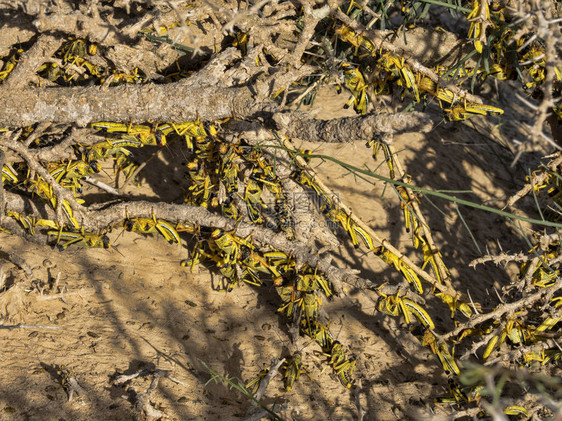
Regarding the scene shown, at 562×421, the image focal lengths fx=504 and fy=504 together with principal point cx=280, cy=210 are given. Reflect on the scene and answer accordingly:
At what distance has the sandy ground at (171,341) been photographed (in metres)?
2.01

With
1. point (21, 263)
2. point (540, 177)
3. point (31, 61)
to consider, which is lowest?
point (21, 263)

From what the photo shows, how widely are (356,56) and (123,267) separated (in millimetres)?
1639

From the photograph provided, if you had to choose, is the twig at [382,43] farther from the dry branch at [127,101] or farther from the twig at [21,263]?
the twig at [21,263]

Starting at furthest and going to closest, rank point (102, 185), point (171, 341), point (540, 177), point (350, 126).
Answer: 1. point (102, 185)
2. point (540, 177)
3. point (171, 341)
4. point (350, 126)

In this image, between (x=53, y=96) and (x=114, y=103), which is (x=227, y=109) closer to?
(x=114, y=103)

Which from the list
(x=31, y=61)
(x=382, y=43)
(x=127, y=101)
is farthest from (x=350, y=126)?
(x=31, y=61)

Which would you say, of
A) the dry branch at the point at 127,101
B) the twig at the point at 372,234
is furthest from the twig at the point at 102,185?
the twig at the point at 372,234

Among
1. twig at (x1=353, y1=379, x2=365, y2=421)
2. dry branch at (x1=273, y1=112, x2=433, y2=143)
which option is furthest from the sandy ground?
dry branch at (x1=273, y1=112, x2=433, y2=143)

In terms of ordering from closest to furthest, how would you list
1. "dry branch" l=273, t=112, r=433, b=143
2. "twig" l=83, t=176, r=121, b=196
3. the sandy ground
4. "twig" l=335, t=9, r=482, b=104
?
1. "dry branch" l=273, t=112, r=433, b=143
2. the sandy ground
3. "twig" l=335, t=9, r=482, b=104
4. "twig" l=83, t=176, r=121, b=196

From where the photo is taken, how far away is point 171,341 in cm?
235

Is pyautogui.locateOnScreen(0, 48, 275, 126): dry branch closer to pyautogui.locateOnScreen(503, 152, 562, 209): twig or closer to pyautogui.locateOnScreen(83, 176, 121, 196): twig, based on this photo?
pyautogui.locateOnScreen(83, 176, 121, 196): twig

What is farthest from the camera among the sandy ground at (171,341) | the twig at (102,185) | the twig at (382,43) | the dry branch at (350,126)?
the twig at (102,185)

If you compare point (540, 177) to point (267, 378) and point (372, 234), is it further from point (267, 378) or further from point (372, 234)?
point (267, 378)

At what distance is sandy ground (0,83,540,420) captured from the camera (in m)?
2.01
